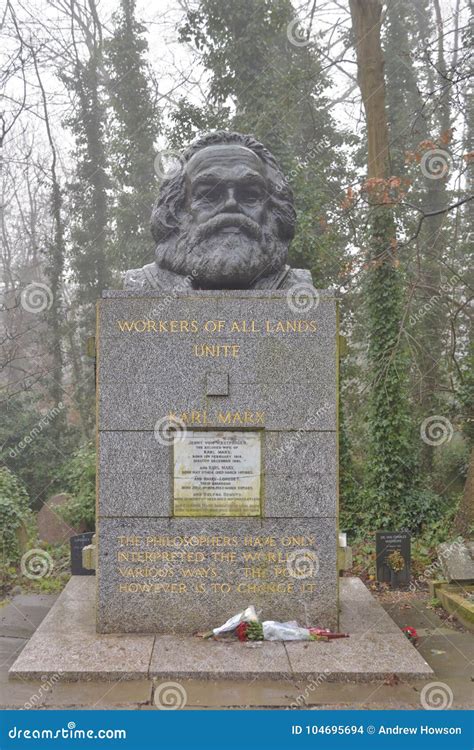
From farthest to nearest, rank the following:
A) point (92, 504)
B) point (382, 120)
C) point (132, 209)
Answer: point (132, 209) → point (382, 120) → point (92, 504)

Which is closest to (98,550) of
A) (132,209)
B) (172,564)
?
(172,564)

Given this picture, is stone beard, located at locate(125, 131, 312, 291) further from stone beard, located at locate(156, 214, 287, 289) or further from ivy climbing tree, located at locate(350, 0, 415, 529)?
ivy climbing tree, located at locate(350, 0, 415, 529)

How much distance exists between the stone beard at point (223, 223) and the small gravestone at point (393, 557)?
360 centimetres

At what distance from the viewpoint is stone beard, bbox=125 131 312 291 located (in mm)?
5598

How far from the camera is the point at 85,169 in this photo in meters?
20.7

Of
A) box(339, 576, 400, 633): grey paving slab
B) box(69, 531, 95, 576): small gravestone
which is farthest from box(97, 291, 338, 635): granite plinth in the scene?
box(69, 531, 95, 576): small gravestone

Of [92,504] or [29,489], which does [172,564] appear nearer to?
[92,504]

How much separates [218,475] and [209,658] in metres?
1.28

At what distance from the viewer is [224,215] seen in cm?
558

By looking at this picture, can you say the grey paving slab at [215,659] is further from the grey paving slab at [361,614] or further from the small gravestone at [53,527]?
the small gravestone at [53,527]

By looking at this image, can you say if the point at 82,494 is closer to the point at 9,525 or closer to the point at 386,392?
the point at 9,525

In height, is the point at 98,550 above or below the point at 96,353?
below

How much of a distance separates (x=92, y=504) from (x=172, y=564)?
18.9 feet

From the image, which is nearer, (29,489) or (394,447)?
(394,447)
